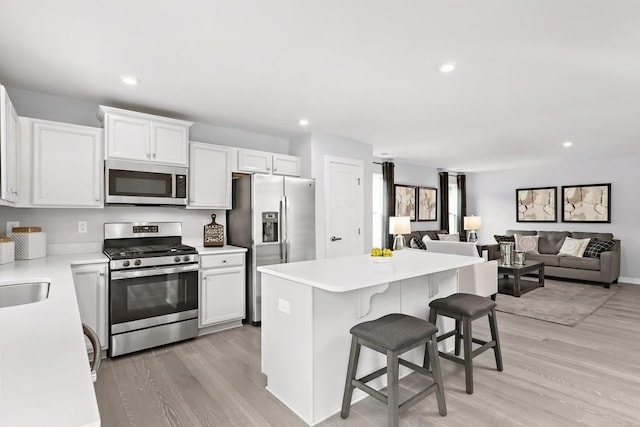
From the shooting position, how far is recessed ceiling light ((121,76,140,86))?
110 inches

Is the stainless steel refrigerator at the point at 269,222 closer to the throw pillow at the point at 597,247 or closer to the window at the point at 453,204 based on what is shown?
the throw pillow at the point at 597,247

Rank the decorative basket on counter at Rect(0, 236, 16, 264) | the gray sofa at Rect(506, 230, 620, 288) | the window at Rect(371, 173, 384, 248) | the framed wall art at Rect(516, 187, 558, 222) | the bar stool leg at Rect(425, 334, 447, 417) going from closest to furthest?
the bar stool leg at Rect(425, 334, 447, 417) < the decorative basket on counter at Rect(0, 236, 16, 264) < the gray sofa at Rect(506, 230, 620, 288) < the window at Rect(371, 173, 384, 248) < the framed wall art at Rect(516, 187, 558, 222)

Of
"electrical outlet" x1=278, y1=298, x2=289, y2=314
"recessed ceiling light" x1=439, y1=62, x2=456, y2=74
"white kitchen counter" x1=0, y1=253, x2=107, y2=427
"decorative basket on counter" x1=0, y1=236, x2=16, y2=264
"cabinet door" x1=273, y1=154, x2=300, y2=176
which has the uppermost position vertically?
"recessed ceiling light" x1=439, y1=62, x2=456, y2=74

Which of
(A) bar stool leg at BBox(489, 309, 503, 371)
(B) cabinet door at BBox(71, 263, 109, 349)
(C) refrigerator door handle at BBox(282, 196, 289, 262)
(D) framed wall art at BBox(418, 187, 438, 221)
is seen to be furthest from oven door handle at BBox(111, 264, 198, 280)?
(D) framed wall art at BBox(418, 187, 438, 221)

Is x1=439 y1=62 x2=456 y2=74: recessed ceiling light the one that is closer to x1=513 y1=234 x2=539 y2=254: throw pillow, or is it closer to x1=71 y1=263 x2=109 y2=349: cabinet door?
x1=71 y1=263 x2=109 y2=349: cabinet door

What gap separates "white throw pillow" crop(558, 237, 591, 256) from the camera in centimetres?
619

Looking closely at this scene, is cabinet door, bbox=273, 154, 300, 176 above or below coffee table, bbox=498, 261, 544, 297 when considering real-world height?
above

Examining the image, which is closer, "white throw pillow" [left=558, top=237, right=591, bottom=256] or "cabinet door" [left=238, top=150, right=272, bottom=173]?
"cabinet door" [left=238, top=150, right=272, bottom=173]

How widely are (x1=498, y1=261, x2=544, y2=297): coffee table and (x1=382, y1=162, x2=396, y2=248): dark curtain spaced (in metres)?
1.96

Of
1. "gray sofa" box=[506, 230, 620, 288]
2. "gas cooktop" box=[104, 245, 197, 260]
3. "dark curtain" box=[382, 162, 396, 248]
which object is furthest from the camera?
"dark curtain" box=[382, 162, 396, 248]

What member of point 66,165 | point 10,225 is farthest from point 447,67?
point 10,225

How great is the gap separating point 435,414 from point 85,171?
3.46 m

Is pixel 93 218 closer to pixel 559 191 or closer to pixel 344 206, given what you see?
pixel 344 206

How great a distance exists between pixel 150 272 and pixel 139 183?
2.98 ft
